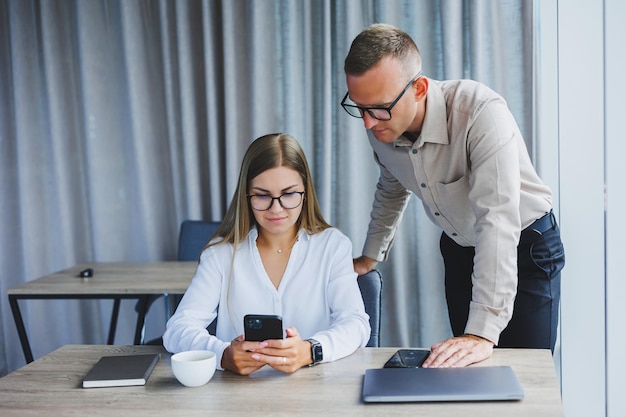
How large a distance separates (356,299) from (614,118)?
4.25 ft

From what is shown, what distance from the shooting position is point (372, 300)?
1902 millimetres

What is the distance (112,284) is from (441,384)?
6.22 ft

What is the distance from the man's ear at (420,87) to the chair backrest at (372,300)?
1.71 ft

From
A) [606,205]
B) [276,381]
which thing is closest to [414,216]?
[606,205]

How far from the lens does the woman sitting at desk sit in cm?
183

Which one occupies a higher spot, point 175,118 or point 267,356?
point 175,118

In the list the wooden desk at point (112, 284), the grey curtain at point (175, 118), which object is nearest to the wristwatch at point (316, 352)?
the wooden desk at point (112, 284)

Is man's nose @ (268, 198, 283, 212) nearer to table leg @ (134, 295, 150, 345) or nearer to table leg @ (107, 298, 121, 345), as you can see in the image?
table leg @ (134, 295, 150, 345)

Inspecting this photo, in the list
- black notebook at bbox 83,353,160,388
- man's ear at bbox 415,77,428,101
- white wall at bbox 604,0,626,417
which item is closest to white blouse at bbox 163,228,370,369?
black notebook at bbox 83,353,160,388

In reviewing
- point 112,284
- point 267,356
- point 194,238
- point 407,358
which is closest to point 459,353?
point 407,358

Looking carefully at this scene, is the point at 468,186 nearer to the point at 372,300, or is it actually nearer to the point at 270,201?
the point at 372,300

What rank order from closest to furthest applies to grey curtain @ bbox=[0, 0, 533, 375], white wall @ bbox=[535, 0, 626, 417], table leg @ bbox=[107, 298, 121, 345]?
1. white wall @ bbox=[535, 0, 626, 417]
2. grey curtain @ bbox=[0, 0, 533, 375]
3. table leg @ bbox=[107, 298, 121, 345]

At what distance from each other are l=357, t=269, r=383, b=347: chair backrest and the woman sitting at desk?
7 centimetres

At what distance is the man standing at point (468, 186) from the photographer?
5.31 feet
